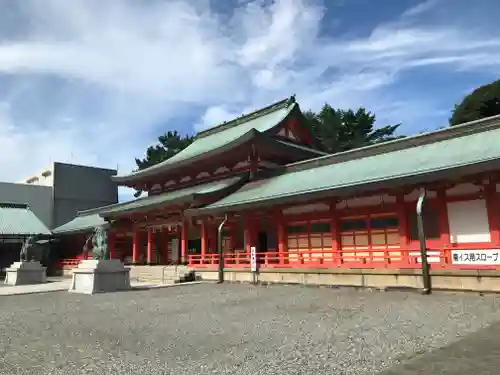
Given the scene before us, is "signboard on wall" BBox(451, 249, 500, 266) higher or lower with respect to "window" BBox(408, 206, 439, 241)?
lower

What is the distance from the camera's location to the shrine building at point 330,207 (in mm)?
14680

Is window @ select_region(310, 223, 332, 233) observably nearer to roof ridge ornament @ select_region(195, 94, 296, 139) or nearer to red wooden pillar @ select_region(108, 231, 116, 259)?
roof ridge ornament @ select_region(195, 94, 296, 139)

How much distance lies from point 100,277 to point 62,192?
3257cm

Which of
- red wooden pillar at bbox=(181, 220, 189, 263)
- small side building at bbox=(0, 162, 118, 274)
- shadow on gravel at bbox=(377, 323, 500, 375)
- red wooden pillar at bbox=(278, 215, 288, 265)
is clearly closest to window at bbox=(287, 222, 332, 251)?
red wooden pillar at bbox=(278, 215, 288, 265)

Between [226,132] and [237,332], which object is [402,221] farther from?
[226,132]

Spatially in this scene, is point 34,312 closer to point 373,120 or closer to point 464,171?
point 464,171

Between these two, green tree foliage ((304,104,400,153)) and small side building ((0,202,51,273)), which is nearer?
small side building ((0,202,51,273))

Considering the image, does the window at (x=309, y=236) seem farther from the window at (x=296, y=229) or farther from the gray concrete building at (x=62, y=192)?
the gray concrete building at (x=62, y=192)

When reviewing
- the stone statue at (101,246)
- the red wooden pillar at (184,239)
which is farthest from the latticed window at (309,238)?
the stone statue at (101,246)

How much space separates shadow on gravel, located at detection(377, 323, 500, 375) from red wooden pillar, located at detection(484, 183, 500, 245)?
28.4 ft

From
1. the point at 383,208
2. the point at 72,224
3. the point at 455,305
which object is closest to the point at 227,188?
the point at 383,208

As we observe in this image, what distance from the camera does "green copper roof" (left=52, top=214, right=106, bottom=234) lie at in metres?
34.5

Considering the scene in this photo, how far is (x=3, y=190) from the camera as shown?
42.8 meters

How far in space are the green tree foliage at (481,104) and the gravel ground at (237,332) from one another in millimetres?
38270
